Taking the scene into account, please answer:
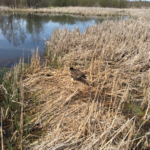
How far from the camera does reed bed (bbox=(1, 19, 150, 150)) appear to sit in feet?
5.21

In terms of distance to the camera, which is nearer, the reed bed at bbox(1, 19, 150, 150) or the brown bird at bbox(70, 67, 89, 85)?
the reed bed at bbox(1, 19, 150, 150)

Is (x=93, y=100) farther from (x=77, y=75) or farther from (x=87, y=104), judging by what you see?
(x=77, y=75)

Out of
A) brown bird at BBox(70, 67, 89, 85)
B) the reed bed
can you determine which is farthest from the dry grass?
brown bird at BBox(70, 67, 89, 85)

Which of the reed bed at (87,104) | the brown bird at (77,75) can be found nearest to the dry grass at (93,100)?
the reed bed at (87,104)

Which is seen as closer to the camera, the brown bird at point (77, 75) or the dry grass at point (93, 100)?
the dry grass at point (93, 100)

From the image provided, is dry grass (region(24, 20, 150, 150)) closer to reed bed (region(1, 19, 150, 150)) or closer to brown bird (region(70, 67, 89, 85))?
reed bed (region(1, 19, 150, 150))

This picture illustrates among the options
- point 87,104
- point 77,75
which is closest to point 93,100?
point 87,104

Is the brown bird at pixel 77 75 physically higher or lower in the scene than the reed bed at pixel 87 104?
higher

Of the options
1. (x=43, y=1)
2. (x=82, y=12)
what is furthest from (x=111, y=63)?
(x=43, y=1)

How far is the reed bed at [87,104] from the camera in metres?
1.59

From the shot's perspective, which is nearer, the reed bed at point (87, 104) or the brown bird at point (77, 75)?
the reed bed at point (87, 104)

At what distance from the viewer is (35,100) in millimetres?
2268

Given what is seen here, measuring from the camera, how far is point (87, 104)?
7.29ft

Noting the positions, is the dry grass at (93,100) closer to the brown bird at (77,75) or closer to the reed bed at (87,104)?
the reed bed at (87,104)
